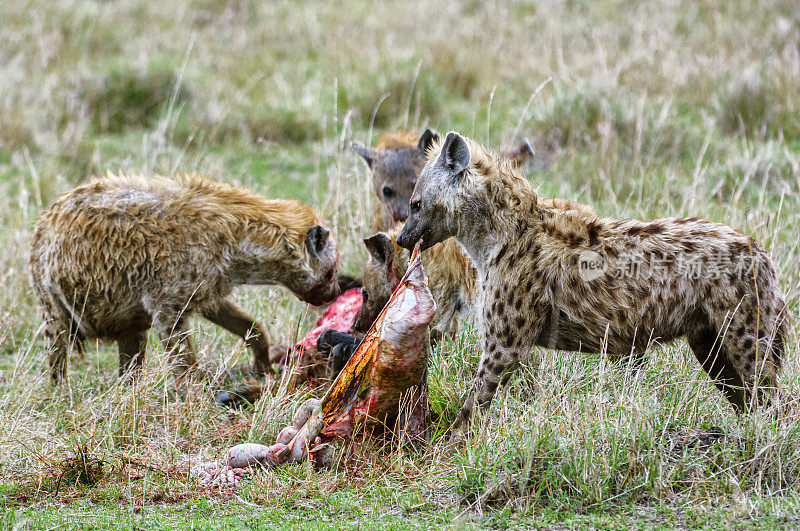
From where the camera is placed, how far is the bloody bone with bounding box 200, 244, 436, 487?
13.5 feet

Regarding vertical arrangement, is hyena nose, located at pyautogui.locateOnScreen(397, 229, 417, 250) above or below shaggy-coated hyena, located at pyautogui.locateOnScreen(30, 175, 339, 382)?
above

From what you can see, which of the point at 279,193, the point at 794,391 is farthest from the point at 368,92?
the point at 794,391

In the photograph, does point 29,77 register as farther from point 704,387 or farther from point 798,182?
point 704,387

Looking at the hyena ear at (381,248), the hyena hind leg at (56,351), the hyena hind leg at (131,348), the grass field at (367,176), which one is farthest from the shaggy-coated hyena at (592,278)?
the hyena hind leg at (56,351)

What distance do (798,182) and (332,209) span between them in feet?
11.9

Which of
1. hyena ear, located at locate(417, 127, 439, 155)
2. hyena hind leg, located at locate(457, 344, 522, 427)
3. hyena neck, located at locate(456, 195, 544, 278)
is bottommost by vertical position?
hyena hind leg, located at locate(457, 344, 522, 427)

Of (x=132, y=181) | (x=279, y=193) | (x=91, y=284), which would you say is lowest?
(x=279, y=193)

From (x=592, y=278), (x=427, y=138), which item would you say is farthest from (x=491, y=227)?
(x=427, y=138)

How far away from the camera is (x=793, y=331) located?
4.93 metres

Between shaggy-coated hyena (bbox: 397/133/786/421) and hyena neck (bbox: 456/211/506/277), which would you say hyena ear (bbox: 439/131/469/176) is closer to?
shaggy-coated hyena (bbox: 397/133/786/421)

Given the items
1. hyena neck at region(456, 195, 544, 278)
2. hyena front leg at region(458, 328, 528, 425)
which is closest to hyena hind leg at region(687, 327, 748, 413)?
hyena front leg at region(458, 328, 528, 425)

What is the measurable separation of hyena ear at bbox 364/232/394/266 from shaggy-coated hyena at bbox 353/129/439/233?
5.08ft

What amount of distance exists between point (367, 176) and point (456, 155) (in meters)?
3.65

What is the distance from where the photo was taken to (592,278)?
4.00 m
